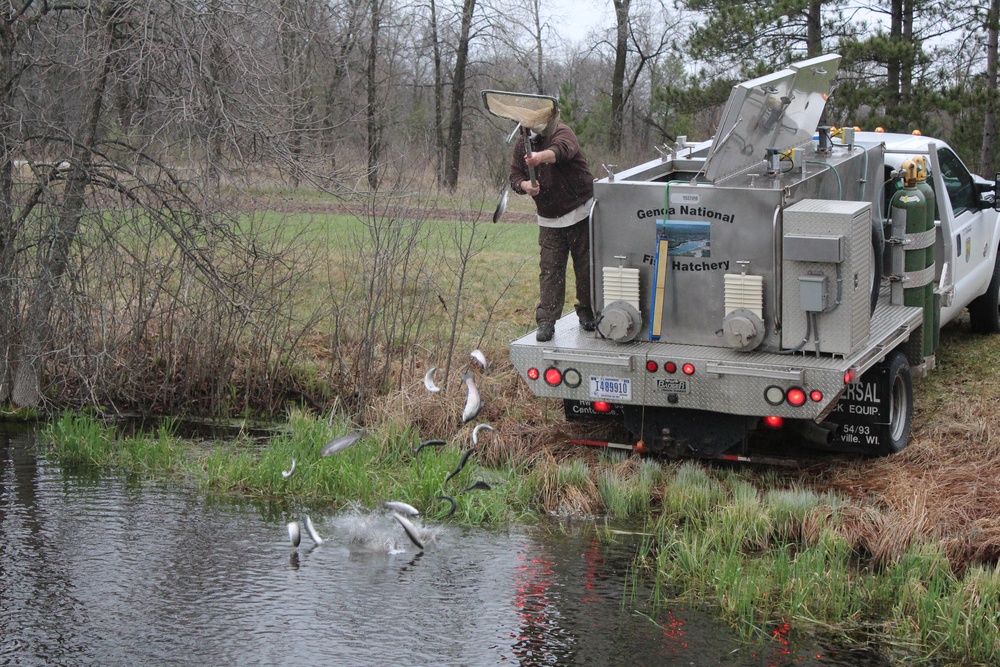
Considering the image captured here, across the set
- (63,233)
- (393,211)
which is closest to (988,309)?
(393,211)

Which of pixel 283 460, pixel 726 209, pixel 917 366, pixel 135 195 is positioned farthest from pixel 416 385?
pixel 917 366

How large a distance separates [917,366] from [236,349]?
583 cm

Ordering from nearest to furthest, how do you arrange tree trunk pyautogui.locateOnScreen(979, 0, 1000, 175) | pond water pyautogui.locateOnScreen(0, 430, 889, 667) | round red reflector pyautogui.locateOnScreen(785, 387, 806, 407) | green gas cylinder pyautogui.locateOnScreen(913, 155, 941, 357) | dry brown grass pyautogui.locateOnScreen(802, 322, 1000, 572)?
pond water pyautogui.locateOnScreen(0, 430, 889, 667) → dry brown grass pyautogui.locateOnScreen(802, 322, 1000, 572) → round red reflector pyautogui.locateOnScreen(785, 387, 806, 407) → green gas cylinder pyautogui.locateOnScreen(913, 155, 941, 357) → tree trunk pyautogui.locateOnScreen(979, 0, 1000, 175)

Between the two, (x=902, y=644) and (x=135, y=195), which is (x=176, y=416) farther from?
(x=902, y=644)

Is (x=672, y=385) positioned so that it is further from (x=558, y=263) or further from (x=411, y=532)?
(x=411, y=532)

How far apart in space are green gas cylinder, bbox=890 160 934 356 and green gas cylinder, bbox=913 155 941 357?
29 mm

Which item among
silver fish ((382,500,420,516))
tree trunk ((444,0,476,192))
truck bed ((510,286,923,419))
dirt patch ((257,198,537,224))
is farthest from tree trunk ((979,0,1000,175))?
silver fish ((382,500,420,516))

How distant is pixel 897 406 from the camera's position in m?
8.62

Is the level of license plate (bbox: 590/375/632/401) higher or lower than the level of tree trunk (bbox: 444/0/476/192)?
lower

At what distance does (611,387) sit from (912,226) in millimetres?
2747

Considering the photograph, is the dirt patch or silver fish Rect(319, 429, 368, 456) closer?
silver fish Rect(319, 429, 368, 456)

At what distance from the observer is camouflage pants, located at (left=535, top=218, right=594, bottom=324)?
8.57 metres

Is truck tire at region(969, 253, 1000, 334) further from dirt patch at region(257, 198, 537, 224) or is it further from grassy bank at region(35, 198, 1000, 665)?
dirt patch at region(257, 198, 537, 224)

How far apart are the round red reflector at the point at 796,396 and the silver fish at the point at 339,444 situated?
3211mm
